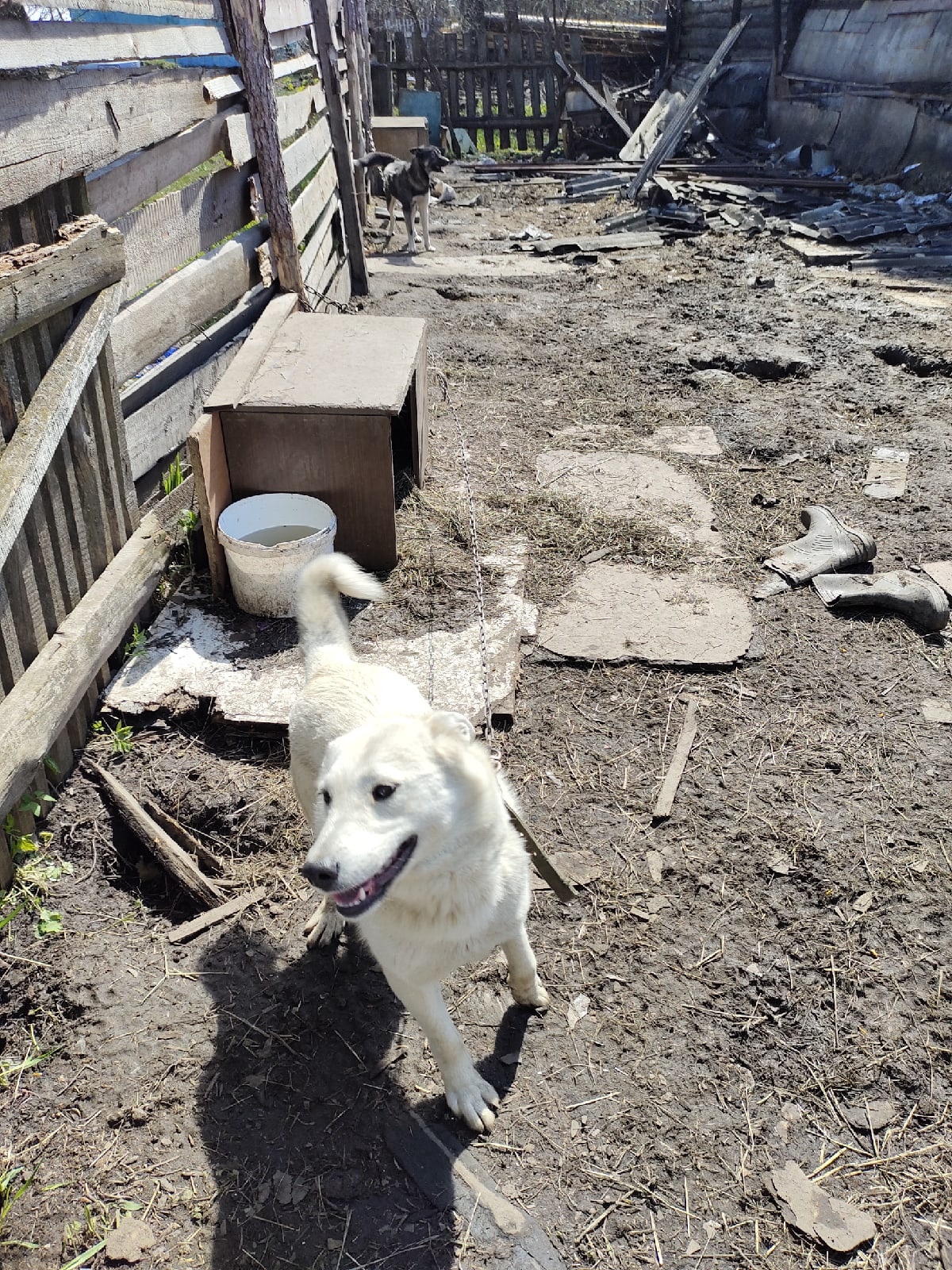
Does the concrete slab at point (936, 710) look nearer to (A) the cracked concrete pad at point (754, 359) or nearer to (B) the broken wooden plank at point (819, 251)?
(A) the cracked concrete pad at point (754, 359)

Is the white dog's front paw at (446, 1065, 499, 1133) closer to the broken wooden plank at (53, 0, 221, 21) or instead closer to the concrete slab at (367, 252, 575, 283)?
the broken wooden plank at (53, 0, 221, 21)

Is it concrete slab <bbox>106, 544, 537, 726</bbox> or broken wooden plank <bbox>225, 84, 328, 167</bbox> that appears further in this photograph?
broken wooden plank <bbox>225, 84, 328, 167</bbox>

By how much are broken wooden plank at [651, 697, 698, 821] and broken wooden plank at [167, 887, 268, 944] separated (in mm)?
1501

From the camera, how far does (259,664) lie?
3.95 metres

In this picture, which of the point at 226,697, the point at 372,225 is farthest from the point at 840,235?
the point at 226,697

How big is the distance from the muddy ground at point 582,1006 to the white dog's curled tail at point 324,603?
0.81 meters

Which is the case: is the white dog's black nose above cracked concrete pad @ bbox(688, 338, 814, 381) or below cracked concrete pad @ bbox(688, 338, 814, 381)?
above

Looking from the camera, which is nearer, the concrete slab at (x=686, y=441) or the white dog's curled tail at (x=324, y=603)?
the white dog's curled tail at (x=324, y=603)

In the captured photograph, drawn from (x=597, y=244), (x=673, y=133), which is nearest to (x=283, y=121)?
(x=597, y=244)

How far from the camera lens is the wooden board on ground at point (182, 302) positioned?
13.0 ft

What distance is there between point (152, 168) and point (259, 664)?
243cm

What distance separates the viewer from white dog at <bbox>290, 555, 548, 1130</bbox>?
1891 millimetres

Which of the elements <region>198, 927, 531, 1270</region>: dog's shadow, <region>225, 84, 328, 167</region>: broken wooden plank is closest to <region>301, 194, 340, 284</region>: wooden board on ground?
<region>225, 84, 328, 167</region>: broken wooden plank

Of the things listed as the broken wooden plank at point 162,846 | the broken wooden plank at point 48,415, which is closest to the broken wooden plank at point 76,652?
the broken wooden plank at point 162,846
